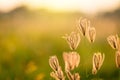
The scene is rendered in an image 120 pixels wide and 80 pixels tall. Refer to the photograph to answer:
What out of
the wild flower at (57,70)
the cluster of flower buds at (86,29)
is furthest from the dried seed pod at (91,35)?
the wild flower at (57,70)

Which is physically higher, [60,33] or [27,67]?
[60,33]

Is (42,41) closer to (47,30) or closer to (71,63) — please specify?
(47,30)

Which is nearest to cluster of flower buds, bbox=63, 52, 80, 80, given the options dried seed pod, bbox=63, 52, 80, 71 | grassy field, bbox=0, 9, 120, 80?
dried seed pod, bbox=63, 52, 80, 71

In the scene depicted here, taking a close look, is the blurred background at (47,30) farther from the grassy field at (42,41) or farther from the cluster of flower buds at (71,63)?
the cluster of flower buds at (71,63)

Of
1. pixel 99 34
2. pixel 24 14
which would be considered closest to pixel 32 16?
pixel 24 14

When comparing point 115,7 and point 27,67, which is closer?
point 27,67

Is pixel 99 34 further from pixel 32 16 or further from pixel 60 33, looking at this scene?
pixel 32 16

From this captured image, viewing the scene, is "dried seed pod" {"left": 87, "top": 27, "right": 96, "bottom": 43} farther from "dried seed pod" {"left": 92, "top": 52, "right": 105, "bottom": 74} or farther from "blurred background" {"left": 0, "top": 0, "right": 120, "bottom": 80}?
"blurred background" {"left": 0, "top": 0, "right": 120, "bottom": 80}

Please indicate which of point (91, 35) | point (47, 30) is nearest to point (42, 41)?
point (47, 30)
